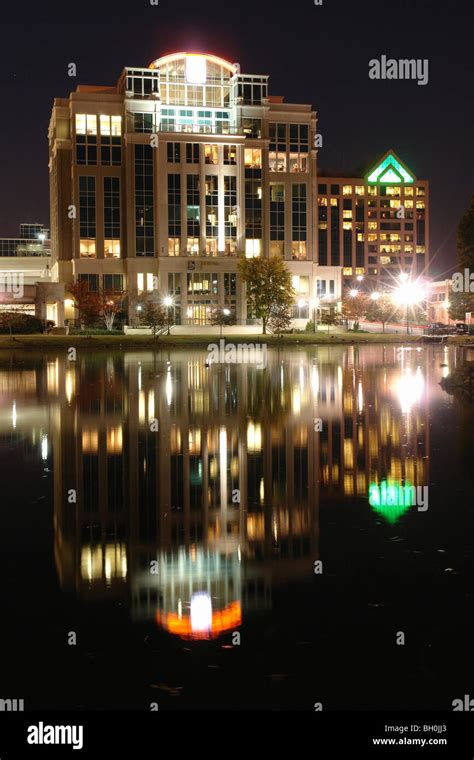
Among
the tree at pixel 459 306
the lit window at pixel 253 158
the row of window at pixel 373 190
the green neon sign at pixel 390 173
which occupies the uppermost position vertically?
the green neon sign at pixel 390 173

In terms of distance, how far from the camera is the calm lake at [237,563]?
6.65 m

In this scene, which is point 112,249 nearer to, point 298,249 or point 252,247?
point 252,247

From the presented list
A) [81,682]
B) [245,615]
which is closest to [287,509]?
[245,615]

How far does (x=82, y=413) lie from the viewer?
23000 millimetres

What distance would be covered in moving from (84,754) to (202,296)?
89837 millimetres

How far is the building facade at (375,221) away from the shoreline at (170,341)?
10503cm

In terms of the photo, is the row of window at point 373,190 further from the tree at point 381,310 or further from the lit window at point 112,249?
the lit window at point 112,249

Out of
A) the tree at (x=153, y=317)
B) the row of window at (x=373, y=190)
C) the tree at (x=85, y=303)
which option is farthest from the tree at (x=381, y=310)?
the row of window at (x=373, y=190)

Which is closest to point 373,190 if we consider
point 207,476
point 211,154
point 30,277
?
point 30,277

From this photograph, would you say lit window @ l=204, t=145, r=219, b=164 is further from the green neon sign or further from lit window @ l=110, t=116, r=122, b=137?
the green neon sign

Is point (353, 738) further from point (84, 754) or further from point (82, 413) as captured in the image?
point (82, 413)

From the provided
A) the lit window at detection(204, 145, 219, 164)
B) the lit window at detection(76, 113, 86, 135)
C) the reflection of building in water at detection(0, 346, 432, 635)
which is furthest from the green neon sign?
the reflection of building in water at detection(0, 346, 432, 635)

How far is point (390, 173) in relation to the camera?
186500 millimetres

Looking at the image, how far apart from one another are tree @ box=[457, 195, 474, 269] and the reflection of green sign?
66090 mm
